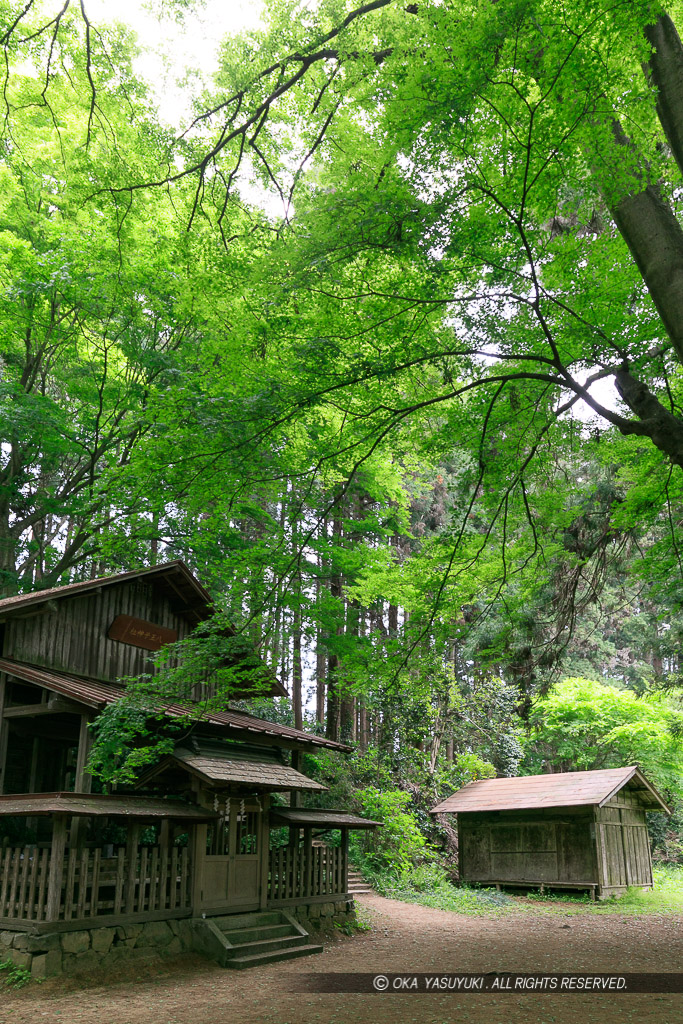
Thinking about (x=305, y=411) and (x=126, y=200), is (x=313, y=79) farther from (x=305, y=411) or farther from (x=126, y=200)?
(x=305, y=411)

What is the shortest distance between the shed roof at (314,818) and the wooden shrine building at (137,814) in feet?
0.13

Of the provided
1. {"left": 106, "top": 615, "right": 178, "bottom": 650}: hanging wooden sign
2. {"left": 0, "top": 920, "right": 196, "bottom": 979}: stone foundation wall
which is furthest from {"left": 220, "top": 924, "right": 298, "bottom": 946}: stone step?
{"left": 106, "top": 615, "right": 178, "bottom": 650}: hanging wooden sign

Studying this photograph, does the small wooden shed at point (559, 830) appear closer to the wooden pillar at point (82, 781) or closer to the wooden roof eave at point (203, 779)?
the wooden roof eave at point (203, 779)

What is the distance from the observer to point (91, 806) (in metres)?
9.36

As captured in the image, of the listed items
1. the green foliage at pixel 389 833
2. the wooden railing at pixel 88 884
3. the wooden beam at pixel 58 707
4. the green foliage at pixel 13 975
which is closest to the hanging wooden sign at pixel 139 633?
the wooden beam at pixel 58 707

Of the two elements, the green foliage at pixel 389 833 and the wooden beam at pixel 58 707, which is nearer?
the wooden beam at pixel 58 707

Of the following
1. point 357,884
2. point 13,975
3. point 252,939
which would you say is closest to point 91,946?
point 13,975

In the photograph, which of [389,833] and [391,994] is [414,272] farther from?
[389,833]

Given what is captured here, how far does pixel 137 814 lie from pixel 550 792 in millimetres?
14601

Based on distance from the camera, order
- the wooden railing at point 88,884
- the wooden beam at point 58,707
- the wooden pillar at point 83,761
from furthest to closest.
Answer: the wooden beam at point 58,707
the wooden pillar at point 83,761
the wooden railing at point 88,884

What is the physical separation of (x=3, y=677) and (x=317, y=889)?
7.21m

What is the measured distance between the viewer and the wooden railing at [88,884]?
9.13m

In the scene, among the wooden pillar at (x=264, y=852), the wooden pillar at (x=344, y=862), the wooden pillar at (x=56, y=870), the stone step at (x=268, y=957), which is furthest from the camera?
the wooden pillar at (x=344, y=862)

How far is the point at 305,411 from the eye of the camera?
26.5ft
